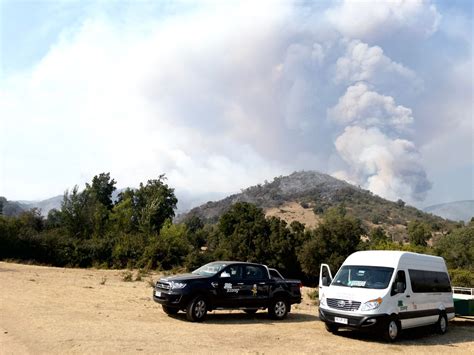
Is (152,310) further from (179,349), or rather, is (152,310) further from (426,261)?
(426,261)

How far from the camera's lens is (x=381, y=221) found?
468 ft

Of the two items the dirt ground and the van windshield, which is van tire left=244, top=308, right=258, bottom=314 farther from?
the van windshield

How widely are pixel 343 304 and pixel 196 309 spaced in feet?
14.3

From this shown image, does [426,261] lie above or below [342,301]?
above

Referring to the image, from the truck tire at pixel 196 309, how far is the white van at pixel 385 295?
3.53 metres

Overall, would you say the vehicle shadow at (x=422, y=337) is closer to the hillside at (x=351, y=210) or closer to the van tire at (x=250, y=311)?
the van tire at (x=250, y=311)

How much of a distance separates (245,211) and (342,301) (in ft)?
164

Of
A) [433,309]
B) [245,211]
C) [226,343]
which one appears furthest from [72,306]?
[245,211]

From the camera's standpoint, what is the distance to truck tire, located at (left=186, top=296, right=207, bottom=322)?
1320 centimetres

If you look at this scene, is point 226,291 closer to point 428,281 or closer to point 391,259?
point 391,259

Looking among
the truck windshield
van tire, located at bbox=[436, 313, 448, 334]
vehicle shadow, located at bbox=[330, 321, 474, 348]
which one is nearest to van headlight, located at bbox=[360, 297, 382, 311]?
vehicle shadow, located at bbox=[330, 321, 474, 348]

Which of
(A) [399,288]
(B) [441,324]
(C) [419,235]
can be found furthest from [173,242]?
(C) [419,235]

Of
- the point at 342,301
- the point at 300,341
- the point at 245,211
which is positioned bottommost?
the point at 300,341

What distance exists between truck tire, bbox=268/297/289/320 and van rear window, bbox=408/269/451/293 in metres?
4.31
